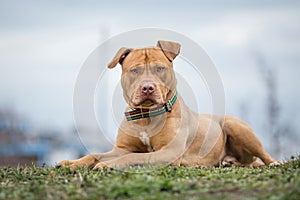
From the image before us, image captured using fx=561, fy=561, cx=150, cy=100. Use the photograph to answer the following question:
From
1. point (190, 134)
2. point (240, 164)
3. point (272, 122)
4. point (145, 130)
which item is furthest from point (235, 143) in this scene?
point (272, 122)

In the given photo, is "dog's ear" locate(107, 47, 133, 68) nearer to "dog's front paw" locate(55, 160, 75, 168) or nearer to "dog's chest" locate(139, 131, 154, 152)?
"dog's chest" locate(139, 131, 154, 152)

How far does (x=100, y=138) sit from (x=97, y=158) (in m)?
0.29

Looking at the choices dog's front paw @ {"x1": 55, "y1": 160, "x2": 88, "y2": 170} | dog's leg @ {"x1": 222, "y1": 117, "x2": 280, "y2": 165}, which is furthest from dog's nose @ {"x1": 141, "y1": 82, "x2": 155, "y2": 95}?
dog's leg @ {"x1": 222, "y1": 117, "x2": 280, "y2": 165}

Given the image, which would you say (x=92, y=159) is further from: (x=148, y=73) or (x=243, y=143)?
(x=243, y=143)

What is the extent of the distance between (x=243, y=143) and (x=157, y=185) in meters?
4.78

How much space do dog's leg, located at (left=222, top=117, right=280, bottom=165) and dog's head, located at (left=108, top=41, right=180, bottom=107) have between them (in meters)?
1.88

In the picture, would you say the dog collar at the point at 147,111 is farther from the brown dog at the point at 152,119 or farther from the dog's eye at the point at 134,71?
the dog's eye at the point at 134,71

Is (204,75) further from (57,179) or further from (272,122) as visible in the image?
(272,122)

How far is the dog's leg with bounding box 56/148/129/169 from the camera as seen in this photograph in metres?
7.69

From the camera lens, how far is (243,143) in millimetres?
9570

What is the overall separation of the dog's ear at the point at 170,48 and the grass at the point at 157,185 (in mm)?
2338

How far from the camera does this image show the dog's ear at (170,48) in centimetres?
821

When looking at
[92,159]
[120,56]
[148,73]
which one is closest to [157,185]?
[92,159]

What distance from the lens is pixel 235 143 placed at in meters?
9.62
